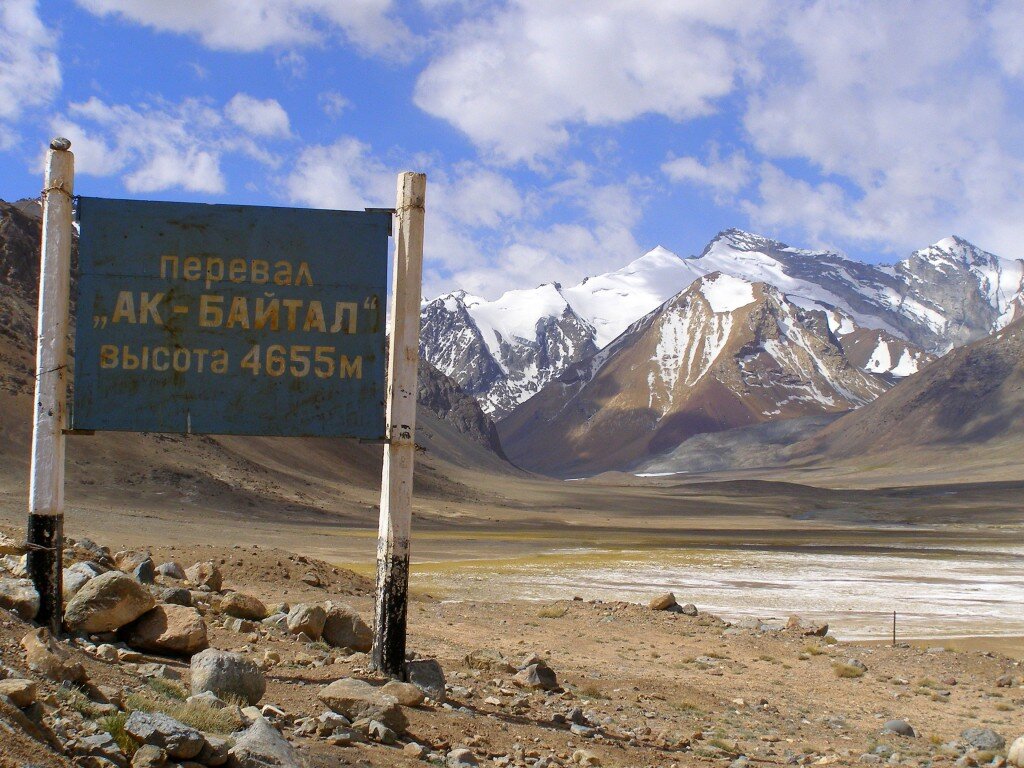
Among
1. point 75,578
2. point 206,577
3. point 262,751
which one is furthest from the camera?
point 206,577

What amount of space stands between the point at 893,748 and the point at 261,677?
25.7 ft

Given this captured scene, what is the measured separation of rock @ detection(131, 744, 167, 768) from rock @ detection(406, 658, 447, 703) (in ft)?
15.0

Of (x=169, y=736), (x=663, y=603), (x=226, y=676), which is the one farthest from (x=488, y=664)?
(x=663, y=603)

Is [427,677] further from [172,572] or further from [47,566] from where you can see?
[172,572]

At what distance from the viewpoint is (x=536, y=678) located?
43.9ft

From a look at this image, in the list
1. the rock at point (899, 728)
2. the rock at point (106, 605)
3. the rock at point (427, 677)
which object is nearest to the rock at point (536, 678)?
the rock at point (427, 677)

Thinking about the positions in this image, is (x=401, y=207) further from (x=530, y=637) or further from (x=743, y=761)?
(x=530, y=637)

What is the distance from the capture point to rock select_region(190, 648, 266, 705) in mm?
9016

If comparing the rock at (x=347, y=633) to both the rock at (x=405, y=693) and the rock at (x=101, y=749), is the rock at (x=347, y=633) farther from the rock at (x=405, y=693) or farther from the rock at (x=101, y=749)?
the rock at (x=101, y=749)

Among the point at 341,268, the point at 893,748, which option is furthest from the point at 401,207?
the point at 893,748

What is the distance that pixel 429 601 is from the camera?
2545cm

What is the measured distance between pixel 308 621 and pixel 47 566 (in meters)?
3.77

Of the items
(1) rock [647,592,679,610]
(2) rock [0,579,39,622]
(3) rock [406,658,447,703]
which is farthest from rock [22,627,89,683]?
(1) rock [647,592,679,610]

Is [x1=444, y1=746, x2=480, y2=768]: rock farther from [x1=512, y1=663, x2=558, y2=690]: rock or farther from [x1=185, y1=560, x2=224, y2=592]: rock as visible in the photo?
[x1=185, y1=560, x2=224, y2=592]: rock
